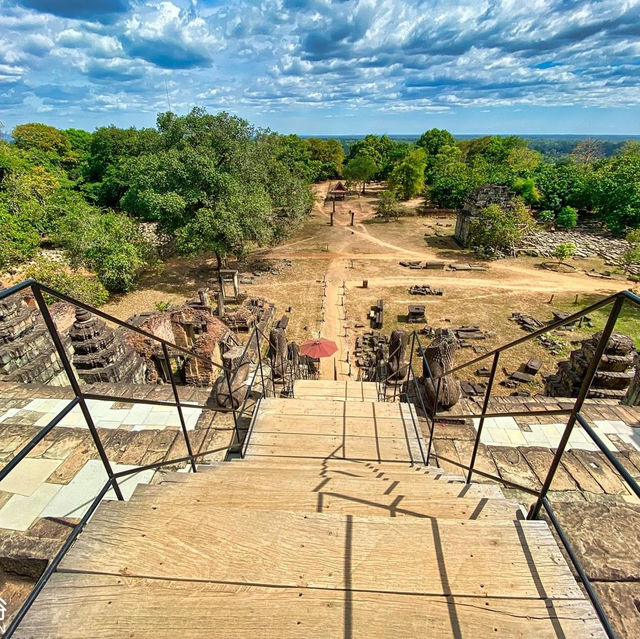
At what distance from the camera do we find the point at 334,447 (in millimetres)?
4266

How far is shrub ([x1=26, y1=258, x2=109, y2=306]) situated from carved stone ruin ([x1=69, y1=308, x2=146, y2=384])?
8803 mm

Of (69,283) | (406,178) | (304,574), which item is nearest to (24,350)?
(304,574)

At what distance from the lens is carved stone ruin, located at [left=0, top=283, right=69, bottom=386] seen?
6863 millimetres

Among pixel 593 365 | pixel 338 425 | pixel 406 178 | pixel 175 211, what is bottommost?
pixel 338 425

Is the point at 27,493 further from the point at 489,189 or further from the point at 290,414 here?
the point at 489,189

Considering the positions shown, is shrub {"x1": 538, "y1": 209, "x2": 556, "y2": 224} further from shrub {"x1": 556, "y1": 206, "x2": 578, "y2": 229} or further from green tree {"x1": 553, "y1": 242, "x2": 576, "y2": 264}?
green tree {"x1": 553, "y1": 242, "x2": 576, "y2": 264}

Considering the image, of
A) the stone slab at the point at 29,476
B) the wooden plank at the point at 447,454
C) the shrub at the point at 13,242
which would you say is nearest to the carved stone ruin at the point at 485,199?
the wooden plank at the point at 447,454

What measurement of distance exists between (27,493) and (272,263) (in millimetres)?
20157

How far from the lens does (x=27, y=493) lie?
372cm

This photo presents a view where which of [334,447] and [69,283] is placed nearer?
[334,447]

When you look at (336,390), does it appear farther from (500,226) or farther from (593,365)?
(500,226)

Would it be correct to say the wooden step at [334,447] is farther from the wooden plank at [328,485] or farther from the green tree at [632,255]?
the green tree at [632,255]

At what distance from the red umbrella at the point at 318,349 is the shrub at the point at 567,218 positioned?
2700cm

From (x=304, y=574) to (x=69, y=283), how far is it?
1758 centimetres
